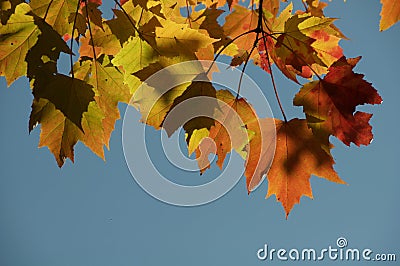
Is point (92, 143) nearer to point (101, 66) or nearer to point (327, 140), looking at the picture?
point (101, 66)

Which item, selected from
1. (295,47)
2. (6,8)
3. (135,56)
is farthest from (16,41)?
(295,47)

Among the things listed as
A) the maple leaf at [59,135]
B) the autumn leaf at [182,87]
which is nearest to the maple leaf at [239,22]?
the autumn leaf at [182,87]

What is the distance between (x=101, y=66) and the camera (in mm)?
696

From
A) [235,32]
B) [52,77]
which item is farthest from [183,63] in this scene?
[235,32]

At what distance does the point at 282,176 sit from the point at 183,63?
0.73 feet

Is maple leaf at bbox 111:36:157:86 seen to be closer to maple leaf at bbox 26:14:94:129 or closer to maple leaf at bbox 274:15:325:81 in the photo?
maple leaf at bbox 26:14:94:129

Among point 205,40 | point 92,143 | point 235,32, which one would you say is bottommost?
point 92,143

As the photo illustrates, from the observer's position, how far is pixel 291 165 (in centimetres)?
65

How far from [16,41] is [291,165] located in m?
0.41

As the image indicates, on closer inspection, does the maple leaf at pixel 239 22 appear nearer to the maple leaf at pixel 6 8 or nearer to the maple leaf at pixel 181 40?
the maple leaf at pixel 181 40

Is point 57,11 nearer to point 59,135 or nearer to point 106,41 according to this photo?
point 106,41

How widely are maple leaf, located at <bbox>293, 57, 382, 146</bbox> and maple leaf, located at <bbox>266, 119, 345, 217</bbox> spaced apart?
0.05 meters

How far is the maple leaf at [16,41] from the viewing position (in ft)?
1.89

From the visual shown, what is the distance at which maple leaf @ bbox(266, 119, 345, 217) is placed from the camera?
0.63m
